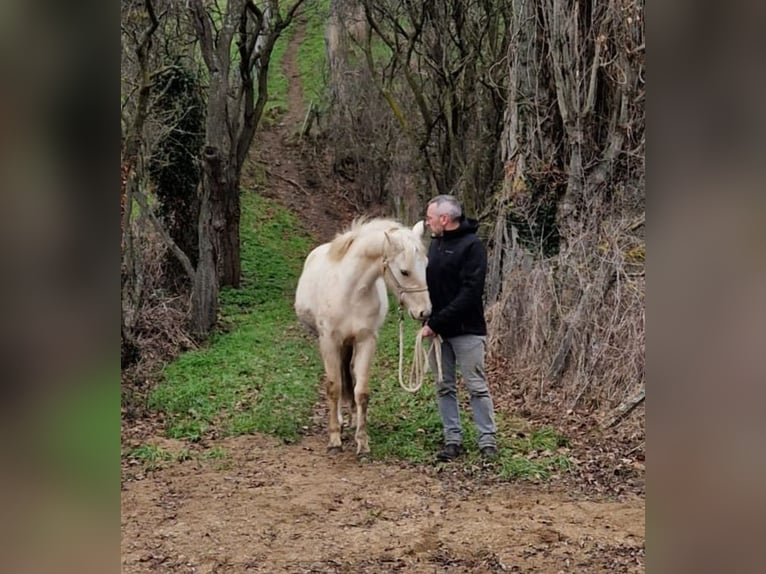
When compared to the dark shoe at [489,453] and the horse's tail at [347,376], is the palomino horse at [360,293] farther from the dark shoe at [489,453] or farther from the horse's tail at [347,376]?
the dark shoe at [489,453]

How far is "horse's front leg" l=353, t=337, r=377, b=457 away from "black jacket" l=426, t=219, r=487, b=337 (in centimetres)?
55

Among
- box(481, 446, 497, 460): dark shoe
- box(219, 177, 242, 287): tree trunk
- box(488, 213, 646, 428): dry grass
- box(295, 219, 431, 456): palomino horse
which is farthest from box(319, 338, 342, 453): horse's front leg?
box(219, 177, 242, 287): tree trunk

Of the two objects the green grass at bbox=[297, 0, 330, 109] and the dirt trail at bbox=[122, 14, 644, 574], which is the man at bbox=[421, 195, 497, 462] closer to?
the dirt trail at bbox=[122, 14, 644, 574]

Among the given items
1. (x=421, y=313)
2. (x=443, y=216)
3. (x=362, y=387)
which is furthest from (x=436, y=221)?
(x=362, y=387)

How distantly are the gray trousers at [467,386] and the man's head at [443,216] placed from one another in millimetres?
666

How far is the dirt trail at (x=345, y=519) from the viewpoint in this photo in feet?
9.71

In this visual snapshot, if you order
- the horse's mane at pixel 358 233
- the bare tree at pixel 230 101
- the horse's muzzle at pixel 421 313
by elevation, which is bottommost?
the horse's muzzle at pixel 421 313

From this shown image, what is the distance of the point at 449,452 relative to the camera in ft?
13.2

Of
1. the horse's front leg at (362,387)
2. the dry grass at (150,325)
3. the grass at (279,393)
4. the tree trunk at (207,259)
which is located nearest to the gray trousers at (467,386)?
the grass at (279,393)

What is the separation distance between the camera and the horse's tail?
4.49 meters
